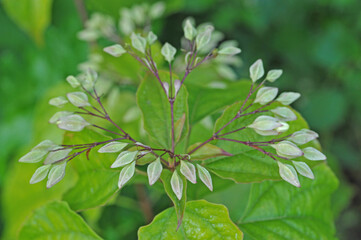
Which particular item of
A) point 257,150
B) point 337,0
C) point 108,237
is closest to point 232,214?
point 257,150

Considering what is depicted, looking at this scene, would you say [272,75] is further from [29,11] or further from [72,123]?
[29,11]

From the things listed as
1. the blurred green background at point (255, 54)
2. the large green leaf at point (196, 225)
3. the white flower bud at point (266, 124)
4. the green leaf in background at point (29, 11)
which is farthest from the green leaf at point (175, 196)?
the green leaf in background at point (29, 11)

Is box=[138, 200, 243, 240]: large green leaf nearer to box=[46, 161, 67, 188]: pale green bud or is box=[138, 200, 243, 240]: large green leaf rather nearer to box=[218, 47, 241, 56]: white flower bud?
box=[46, 161, 67, 188]: pale green bud

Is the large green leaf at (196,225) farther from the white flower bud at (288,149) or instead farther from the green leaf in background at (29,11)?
the green leaf in background at (29,11)

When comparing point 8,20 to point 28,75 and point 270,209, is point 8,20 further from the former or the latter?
point 270,209

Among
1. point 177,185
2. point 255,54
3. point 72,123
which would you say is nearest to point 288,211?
point 177,185
